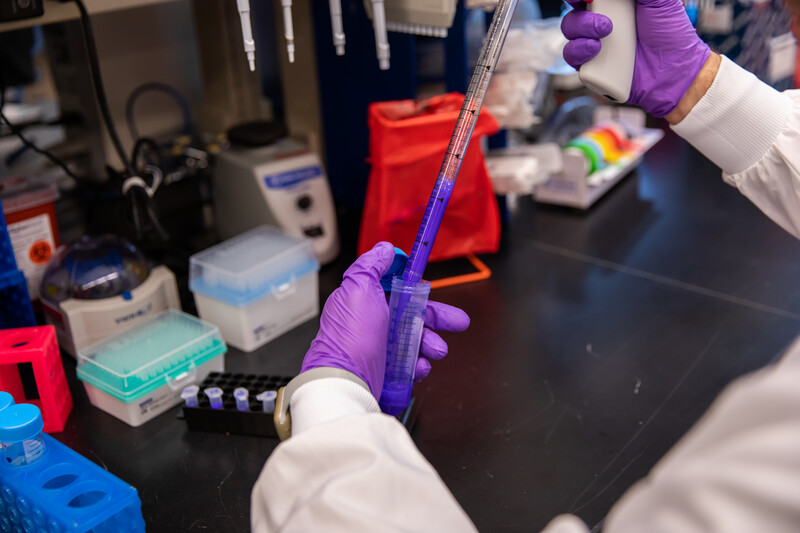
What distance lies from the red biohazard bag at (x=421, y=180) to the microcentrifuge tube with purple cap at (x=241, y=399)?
54 centimetres

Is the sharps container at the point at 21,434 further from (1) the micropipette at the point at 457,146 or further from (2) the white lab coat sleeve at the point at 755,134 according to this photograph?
(2) the white lab coat sleeve at the point at 755,134

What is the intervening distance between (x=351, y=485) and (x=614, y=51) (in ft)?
2.58

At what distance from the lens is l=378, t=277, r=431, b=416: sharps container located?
88 cm

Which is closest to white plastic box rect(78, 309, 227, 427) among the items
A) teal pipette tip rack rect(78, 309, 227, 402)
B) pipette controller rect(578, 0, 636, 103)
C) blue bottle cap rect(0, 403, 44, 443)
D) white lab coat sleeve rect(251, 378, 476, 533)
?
teal pipette tip rack rect(78, 309, 227, 402)

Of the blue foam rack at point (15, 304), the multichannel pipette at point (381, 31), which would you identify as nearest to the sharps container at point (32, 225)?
the blue foam rack at point (15, 304)

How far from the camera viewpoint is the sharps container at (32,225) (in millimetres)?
1335

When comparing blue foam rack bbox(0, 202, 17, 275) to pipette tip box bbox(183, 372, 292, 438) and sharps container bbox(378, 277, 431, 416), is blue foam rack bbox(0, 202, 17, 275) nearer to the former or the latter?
pipette tip box bbox(183, 372, 292, 438)

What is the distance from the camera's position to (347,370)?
797 millimetres

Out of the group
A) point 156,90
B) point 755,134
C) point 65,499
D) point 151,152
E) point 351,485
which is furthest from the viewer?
point 156,90

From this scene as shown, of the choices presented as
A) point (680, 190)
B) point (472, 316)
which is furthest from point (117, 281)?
point (680, 190)

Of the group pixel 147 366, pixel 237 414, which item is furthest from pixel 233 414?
pixel 147 366

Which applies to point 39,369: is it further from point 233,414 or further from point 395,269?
point 395,269

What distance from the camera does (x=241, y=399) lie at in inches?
42.5

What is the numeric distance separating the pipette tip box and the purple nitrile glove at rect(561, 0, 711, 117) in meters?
0.70
